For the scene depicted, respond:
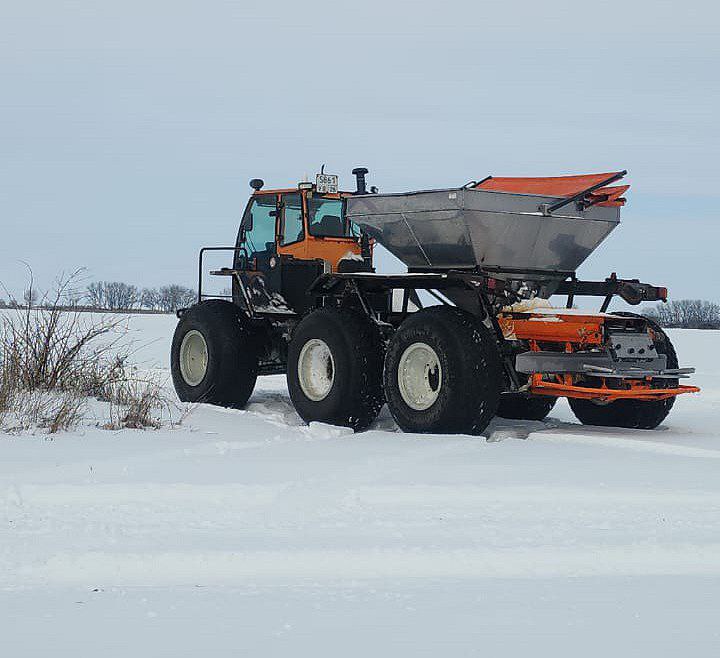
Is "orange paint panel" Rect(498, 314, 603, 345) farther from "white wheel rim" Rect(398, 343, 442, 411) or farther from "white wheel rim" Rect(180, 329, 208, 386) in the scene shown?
"white wheel rim" Rect(180, 329, 208, 386)

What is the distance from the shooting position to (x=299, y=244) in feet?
41.8

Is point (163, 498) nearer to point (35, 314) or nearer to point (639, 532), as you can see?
point (639, 532)

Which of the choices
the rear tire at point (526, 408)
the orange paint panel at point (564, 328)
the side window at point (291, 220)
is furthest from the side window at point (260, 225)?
the orange paint panel at point (564, 328)

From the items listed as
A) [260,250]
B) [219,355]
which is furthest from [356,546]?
[260,250]

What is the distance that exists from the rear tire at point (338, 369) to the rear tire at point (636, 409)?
240cm

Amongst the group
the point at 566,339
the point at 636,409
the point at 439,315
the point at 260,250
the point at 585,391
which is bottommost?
the point at 636,409

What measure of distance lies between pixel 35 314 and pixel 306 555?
7.32 metres

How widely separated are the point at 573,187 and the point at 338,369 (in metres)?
3.08

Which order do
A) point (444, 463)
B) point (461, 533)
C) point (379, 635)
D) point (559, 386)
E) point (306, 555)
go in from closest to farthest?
1. point (379, 635)
2. point (306, 555)
3. point (461, 533)
4. point (444, 463)
5. point (559, 386)

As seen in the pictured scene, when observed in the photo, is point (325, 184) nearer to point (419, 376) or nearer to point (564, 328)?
point (419, 376)

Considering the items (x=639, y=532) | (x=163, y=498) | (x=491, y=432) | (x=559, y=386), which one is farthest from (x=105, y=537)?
(x=491, y=432)

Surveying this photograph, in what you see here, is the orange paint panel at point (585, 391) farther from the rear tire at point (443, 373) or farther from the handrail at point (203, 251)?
the handrail at point (203, 251)

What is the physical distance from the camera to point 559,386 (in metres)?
9.84

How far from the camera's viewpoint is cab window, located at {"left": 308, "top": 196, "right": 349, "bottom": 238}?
12727 mm
